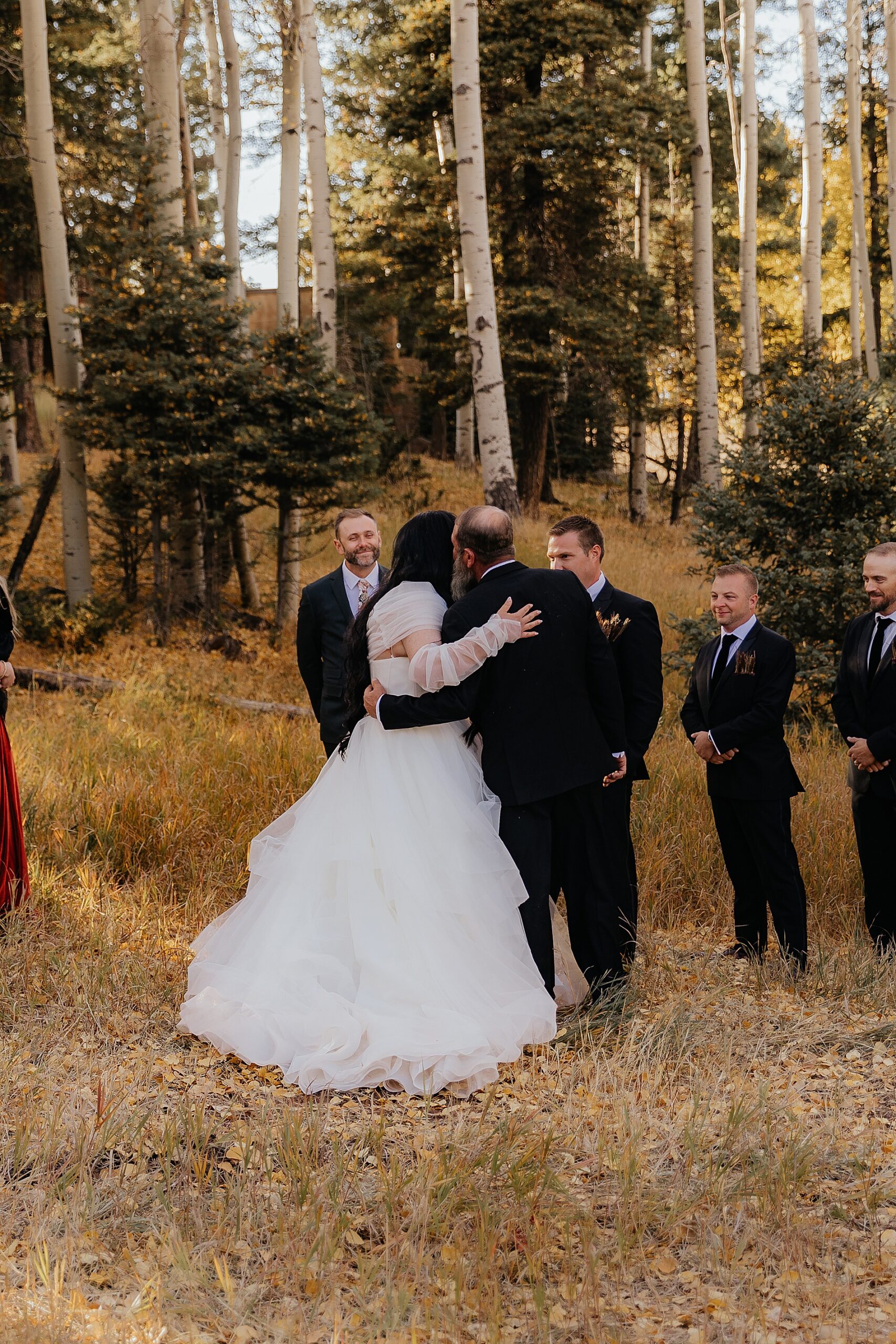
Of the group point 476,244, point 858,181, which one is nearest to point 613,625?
point 476,244

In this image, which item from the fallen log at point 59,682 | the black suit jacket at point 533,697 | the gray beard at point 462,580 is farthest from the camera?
the fallen log at point 59,682

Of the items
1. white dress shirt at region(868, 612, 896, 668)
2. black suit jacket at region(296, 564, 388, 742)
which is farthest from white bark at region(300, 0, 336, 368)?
white dress shirt at region(868, 612, 896, 668)

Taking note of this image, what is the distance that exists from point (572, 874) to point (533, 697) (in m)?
0.83

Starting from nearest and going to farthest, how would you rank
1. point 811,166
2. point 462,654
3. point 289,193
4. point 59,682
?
point 462,654
point 59,682
point 289,193
point 811,166

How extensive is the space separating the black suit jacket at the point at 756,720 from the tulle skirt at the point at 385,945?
1.46 m

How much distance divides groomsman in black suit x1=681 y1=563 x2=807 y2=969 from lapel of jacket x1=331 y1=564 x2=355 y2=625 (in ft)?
6.54

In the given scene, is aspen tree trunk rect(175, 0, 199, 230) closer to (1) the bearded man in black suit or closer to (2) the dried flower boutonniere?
(2) the dried flower boutonniere

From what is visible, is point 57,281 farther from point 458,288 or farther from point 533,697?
point 533,697

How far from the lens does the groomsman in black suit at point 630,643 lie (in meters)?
5.25

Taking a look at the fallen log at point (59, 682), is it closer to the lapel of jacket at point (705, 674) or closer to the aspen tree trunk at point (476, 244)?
the aspen tree trunk at point (476, 244)

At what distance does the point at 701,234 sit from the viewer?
1738 cm

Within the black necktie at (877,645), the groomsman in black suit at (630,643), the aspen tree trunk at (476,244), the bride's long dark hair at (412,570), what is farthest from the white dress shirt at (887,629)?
the aspen tree trunk at (476,244)

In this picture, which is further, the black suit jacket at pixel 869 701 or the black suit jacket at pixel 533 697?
the black suit jacket at pixel 869 701

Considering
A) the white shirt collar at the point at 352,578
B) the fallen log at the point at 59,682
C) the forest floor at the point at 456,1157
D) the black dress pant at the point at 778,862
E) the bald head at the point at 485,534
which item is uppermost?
the bald head at the point at 485,534
